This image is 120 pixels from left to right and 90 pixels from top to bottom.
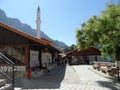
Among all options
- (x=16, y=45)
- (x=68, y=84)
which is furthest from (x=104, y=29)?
(x=16, y=45)

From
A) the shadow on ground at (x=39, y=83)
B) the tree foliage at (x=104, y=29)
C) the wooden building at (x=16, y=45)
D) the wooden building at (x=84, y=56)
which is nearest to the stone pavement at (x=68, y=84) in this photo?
the shadow on ground at (x=39, y=83)

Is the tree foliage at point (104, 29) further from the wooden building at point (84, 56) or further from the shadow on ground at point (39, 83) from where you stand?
the wooden building at point (84, 56)

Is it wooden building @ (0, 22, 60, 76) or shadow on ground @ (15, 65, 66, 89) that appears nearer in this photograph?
shadow on ground @ (15, 65, 66, 89)

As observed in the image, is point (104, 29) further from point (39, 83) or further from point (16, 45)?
point (16, 45)

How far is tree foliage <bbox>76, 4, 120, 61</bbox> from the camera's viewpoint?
57.8ft

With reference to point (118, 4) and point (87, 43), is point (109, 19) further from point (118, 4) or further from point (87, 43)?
point (87, 43)

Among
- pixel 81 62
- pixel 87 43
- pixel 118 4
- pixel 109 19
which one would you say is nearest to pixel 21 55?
pixel 87 43

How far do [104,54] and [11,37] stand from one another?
10212 mm

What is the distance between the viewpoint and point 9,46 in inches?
785

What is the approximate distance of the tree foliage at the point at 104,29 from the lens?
17611mm

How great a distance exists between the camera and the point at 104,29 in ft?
60.1

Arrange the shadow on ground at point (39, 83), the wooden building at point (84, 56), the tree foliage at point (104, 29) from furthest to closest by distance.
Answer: the wooden building at point (84, 56), the tree foliage at point (104, 29), the shadow on ground at point (39, 83)

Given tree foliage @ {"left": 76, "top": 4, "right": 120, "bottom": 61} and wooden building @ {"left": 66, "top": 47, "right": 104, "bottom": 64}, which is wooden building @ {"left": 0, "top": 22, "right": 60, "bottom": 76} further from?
wooden building @ {"left": 66, "top": 47, "right": 104, "bottom": 64}

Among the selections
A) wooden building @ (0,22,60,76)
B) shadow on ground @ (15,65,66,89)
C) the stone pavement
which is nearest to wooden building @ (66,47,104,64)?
the stone pavement
